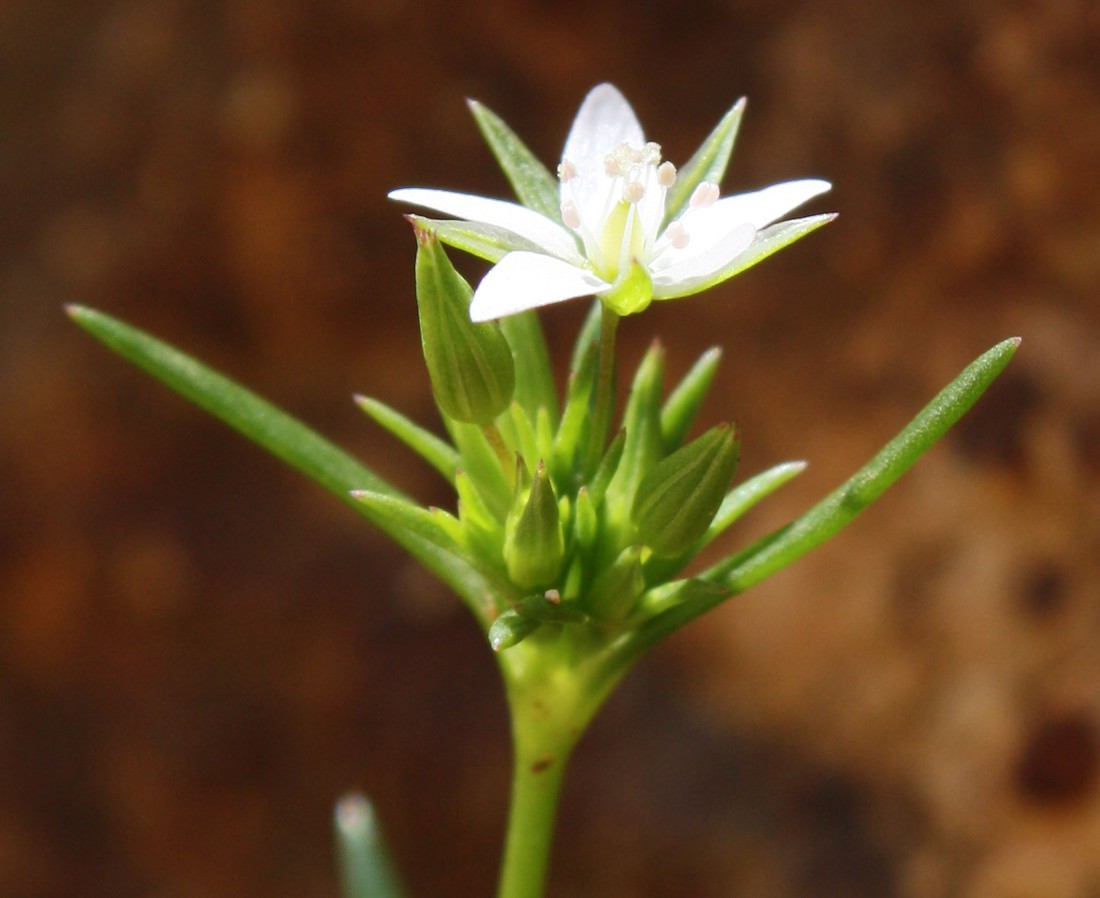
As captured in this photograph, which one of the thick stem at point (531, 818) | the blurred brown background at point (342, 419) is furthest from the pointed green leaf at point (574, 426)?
the blurred brown background at point (342, 419)

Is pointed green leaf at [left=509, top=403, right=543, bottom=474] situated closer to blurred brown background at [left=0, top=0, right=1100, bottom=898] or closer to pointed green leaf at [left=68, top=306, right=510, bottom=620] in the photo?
pointed green leaf at [left=68, top=306, right=510, bottom=620]

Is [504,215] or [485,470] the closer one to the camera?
[504,215]

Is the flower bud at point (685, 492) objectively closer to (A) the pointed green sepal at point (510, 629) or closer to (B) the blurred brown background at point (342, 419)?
(A) the pointed green sepal at point (510, 629)

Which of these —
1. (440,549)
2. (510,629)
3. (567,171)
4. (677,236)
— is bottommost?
(510,629)

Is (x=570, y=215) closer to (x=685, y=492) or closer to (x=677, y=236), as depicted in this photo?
(x=677, y=236)

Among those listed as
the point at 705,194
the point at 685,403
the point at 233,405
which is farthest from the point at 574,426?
the point at 233,405

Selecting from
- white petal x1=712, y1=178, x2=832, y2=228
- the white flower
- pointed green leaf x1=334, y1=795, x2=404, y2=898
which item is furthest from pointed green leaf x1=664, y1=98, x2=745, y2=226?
pointed green leaf x1=334, y1=795, x2=404, y2=898
